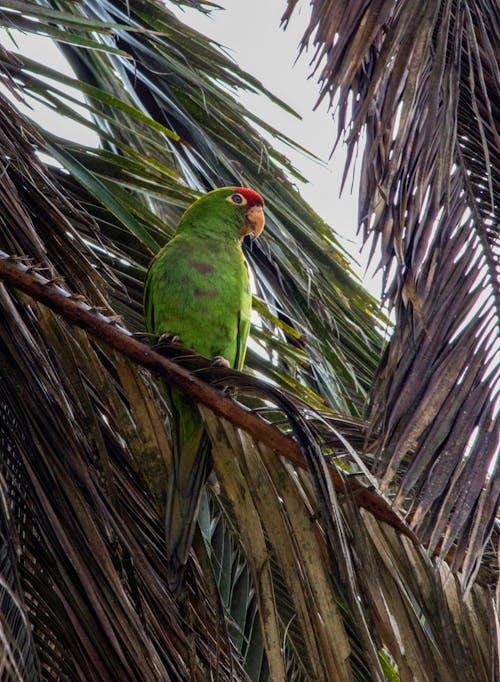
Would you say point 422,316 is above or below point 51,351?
above

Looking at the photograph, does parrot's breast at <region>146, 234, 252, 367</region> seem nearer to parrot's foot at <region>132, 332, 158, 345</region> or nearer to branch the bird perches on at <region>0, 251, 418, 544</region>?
parrot's foot at <region>132, 332, 158, 345</region>

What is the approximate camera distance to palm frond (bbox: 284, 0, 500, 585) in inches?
83.1

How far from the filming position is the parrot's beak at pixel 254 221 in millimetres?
3770

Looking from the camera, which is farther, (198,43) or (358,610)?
(198,43)

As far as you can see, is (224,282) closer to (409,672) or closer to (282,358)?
(282,358)

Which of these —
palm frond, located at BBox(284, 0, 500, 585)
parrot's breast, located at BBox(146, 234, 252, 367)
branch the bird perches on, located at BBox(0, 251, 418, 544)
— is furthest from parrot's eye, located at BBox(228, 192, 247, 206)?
branch the bird perches on, located at BBox(0, 251, 418, 544)

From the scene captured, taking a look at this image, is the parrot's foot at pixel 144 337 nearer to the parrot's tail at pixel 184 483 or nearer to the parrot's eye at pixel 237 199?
the parrot's tail at pixel 184 483

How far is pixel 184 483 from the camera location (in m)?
2.26

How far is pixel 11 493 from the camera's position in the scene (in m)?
2.20

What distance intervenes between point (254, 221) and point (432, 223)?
1541 mm

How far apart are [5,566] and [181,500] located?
45 centimetres

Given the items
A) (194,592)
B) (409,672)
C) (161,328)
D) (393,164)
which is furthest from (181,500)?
(161,328)

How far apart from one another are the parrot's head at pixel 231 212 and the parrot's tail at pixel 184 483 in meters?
Result: 1.42

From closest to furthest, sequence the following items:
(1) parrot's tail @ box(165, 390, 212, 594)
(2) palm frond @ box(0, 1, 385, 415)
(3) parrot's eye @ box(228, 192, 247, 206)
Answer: (1) parrot's tail @ box(165, 390, 212, 594) → (2) palm frond @ box(0, 1, 385, 415) → (3) parrot's eye @ box(228, 192, 247, 206)
